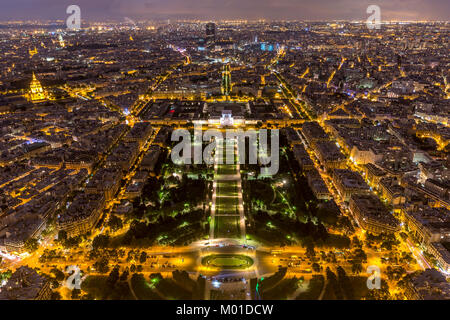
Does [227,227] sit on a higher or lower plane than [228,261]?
higher

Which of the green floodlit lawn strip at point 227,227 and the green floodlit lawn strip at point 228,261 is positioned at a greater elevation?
the green floodlit lawn strip at point 227,227

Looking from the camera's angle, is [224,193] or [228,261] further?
[224,193]

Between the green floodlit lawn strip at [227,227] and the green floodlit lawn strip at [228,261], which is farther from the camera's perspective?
the green floodlit lawn strip at [227,227]

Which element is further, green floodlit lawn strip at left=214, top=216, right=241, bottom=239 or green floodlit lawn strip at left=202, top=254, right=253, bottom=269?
green floodlit lawn strip at left=214, top=216, right=241, bottom=239

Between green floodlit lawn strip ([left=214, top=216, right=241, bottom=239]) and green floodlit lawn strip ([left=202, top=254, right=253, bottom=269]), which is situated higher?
green floodlit lawn strip ([left=214, top=216, right=241, bottom=239])

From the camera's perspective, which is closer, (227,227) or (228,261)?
(228,261)

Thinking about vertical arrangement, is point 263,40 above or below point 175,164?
above
